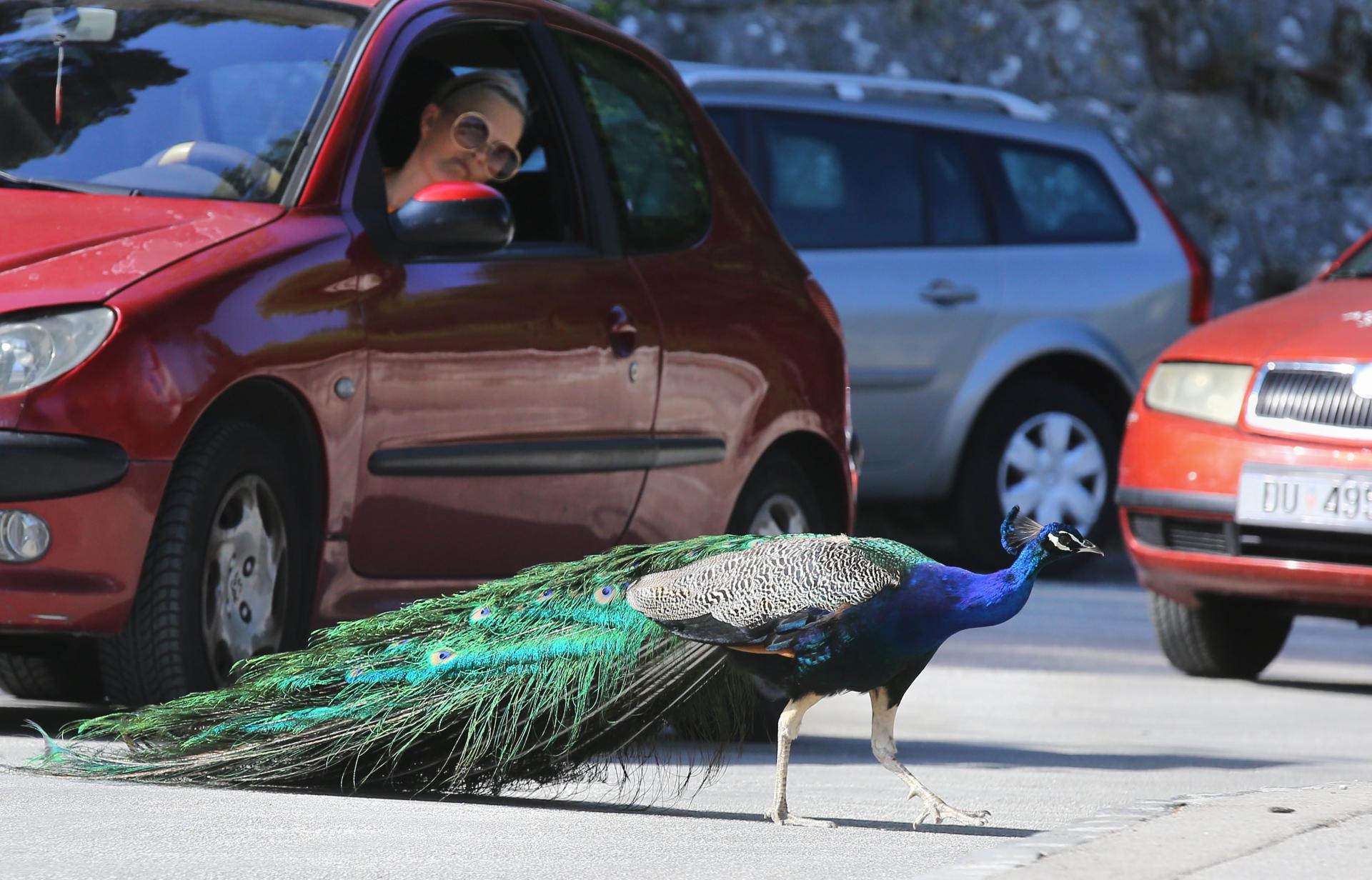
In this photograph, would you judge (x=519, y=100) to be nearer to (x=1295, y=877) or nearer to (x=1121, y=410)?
(x=1295, y=877)

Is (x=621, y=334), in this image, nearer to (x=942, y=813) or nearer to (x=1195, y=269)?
(x=942, y=813)

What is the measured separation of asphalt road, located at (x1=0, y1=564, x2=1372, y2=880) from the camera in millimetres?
4242

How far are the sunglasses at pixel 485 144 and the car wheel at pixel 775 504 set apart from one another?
115cm

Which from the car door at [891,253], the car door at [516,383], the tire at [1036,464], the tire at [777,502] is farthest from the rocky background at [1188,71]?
the car door at [516,383]

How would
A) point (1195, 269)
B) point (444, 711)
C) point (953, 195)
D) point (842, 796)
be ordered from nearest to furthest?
point (444, 711) → point (842, 796) → point (953, 195) → point (1195, 269)

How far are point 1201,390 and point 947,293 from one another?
288 centimetres

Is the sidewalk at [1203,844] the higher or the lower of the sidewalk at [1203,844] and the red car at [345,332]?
the lower

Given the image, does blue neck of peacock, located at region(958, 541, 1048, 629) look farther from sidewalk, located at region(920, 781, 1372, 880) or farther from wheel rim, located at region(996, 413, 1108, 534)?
wheel rim, located at region(996, 413, 1108, 534)

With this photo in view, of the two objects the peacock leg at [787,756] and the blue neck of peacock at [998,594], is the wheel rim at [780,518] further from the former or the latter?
the blue neck of peacock at [998,594]

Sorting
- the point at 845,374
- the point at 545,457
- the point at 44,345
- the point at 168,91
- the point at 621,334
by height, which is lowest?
the point at 845,374

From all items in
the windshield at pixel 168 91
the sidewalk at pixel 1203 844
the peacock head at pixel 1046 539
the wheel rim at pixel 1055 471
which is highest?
the windshield at pixel 168 91

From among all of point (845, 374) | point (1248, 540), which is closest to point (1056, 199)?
point (1248, 540)

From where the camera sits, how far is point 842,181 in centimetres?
1084

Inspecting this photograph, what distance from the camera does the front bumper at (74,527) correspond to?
200 inches
